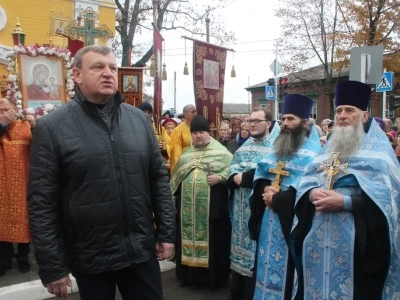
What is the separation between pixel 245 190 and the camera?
4254 millimetres

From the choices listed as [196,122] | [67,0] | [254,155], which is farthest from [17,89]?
[67,0]

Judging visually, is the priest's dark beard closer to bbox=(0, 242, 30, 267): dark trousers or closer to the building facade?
bbox=(0, 242, 30, 267): dark trousers

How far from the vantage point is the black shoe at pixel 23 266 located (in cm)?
471

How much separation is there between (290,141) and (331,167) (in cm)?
68

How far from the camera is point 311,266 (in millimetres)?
3080

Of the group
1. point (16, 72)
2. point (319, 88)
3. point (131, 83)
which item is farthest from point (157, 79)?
point (319, 88)

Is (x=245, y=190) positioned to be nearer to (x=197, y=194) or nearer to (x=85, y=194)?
(x=197, y=194)

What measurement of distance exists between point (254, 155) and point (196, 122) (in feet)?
2.51

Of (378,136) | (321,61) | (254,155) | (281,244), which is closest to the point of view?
A: (378,136)

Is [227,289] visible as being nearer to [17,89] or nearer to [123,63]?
[17,89]

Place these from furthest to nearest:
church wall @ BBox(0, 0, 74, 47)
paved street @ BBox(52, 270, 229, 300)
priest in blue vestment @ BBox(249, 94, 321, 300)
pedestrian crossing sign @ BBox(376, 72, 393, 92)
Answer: church wall @ BBox(0, 0, 74, 47), pedestrian crossing sign @ BBox(376, 72, 393, 92), paved street @ BBox(52, 270, 229, 300), priest in blue vestment @ BBox(249, 94, 321, 300)

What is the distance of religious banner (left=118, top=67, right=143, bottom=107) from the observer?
647 cm

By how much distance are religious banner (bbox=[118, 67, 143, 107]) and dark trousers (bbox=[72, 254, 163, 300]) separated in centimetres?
431

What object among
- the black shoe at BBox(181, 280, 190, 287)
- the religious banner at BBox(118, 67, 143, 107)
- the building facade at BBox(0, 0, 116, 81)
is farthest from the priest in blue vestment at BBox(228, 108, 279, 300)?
the building facade at BBox(0, 0, 116, 81)
